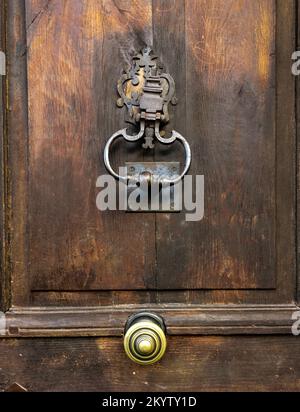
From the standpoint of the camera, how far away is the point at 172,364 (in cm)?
72

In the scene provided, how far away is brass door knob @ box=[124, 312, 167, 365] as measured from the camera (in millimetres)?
653

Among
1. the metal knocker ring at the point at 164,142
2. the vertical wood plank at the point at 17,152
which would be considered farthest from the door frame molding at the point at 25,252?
the metal knocker ring at the point at 164,142

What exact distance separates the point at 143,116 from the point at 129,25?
15 cm

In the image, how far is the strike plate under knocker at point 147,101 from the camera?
0.68 m

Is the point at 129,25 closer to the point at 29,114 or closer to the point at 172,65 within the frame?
the point at 172,65

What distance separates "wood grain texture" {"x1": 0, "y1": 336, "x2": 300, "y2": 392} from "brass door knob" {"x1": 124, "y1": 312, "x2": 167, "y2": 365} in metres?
0.05

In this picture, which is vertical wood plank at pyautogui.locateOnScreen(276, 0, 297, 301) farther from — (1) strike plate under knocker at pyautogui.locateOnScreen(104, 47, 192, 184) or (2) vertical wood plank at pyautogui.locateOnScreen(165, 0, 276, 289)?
(1) strike plate under knocker at pyautogui.locateOnScreen(104, 47, 192, 184)

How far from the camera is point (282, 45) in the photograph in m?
0.71

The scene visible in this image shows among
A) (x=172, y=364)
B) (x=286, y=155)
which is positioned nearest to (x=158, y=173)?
(x=286, y=155)

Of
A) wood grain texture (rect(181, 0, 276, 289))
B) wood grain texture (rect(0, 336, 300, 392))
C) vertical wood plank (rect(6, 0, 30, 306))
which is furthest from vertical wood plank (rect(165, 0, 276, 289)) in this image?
vertical wood plank (rect(6, 0, 30, 306))

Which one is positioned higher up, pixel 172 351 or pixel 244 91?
pixel 244 91

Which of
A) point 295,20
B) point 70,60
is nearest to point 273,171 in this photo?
point 295,20

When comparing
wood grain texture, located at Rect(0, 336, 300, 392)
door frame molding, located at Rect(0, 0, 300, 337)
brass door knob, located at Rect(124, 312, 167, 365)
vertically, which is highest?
door frame molding, located at Rect(0, 0, 300, 337)

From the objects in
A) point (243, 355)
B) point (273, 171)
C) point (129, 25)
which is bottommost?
point (243, 355)
